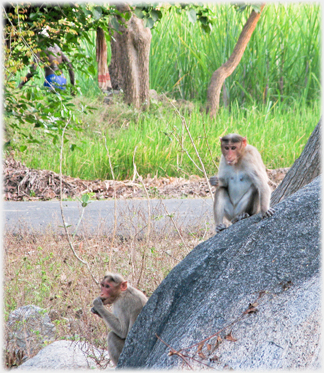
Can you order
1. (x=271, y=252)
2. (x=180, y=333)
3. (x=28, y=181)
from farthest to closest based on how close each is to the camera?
1. (x=28, y=181)
2. (x=271, y=252)
3. (x=180, y=333)

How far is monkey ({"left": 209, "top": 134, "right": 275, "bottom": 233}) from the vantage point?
438 centimetres

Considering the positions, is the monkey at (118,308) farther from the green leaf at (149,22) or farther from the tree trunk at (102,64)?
the tree trunk at (102,64)

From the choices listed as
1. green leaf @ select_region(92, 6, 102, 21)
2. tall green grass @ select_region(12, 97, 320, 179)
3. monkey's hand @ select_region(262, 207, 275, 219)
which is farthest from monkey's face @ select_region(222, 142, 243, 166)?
tall green grass @ select_region(12, 97, 320, 179)

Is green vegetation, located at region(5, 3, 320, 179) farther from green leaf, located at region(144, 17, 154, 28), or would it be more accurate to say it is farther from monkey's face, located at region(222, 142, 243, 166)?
monkey's face, located at region(222, 142, 243, 166)

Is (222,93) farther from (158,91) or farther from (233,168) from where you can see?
(233,168)

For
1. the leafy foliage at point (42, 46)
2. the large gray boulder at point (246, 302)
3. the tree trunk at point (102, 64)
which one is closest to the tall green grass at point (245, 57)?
the tree trunk at point (102, 64)

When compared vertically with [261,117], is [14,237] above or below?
below

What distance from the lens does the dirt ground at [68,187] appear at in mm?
10406

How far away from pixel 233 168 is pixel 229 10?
44.7ft

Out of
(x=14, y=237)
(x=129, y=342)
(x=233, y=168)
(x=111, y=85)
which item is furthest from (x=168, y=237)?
(x=111, y=85)

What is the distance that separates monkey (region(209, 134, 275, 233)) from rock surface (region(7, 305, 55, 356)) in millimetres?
1849

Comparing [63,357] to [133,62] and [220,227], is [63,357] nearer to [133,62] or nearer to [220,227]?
[220,227]

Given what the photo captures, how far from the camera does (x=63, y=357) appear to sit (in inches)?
164

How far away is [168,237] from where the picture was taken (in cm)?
729
